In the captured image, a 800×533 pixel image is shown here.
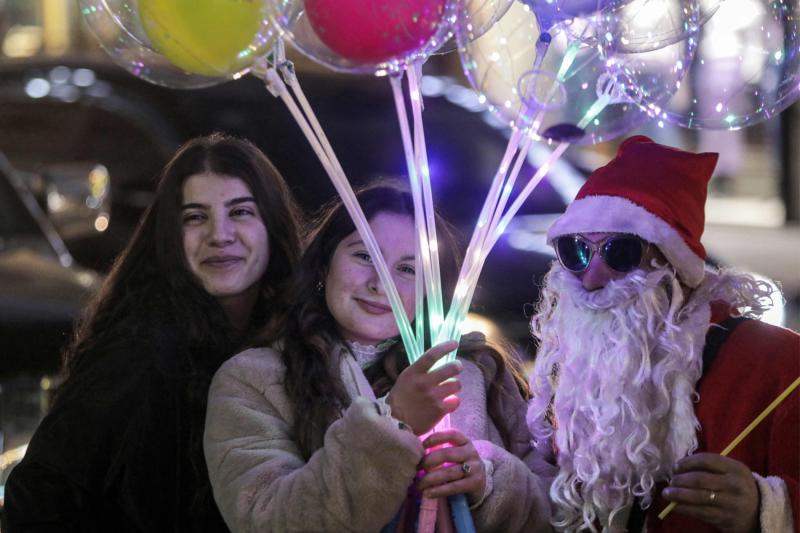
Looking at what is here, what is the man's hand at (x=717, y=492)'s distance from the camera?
243 centimetres

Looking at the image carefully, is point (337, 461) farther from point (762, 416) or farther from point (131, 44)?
point (131, 44)

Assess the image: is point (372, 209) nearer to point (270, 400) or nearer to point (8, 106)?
point (270, 400)

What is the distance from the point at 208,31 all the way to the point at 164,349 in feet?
2.59

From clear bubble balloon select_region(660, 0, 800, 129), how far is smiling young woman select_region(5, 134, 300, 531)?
1.00 metres

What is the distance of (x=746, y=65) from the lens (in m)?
2.79

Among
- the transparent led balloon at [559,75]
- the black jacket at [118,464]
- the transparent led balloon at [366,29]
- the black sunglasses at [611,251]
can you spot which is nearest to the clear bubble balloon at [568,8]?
the transparent led balloon at [559,75]

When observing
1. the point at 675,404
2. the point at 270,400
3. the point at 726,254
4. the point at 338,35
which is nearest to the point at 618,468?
the point at 675,404

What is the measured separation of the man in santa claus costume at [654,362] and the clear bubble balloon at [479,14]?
413 mm

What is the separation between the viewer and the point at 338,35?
100 inches

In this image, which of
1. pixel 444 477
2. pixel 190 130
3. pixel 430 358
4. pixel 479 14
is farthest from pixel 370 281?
pixel 190 130

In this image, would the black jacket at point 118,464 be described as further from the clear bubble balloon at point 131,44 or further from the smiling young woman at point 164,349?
the clear bubble balloon at point 131,44

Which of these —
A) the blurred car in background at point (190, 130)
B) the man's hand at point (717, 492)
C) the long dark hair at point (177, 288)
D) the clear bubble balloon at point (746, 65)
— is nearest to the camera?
the man's hand at point (717, 492)

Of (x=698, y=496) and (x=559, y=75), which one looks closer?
(x=698, y=496)

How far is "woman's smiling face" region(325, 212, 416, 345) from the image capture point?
9.33 ft
